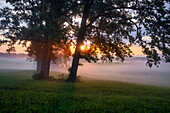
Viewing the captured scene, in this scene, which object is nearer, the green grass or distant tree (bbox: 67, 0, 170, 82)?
the green grass

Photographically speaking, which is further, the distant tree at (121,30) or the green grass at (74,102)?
the distant tree at (121,30)

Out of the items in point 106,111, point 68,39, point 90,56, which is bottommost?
point 106,111

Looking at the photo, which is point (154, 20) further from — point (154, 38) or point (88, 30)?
point (88, 30)

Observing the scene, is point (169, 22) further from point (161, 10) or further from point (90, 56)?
point (90, 56)

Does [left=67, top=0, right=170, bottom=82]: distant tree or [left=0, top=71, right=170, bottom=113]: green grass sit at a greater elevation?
[left=67, top=0, right=170, bottom=82]: distant tree

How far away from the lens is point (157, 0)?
676 inches

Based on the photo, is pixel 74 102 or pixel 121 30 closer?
pixel 74 102

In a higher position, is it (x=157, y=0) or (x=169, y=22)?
(x=157, y=0)

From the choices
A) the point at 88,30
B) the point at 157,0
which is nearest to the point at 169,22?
the point at 157,0

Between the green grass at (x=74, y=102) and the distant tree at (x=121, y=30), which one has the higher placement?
the distant tree at (x=121, y=30)

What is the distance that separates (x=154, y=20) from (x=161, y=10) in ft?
4.30

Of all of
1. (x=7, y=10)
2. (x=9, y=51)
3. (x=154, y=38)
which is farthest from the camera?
(x=9, y=51)

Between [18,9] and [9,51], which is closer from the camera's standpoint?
[18,9]

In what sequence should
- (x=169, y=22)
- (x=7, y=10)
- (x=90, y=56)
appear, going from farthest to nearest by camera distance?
(x=7, y=10), (x=90, y=56), (x=169, y=22)
